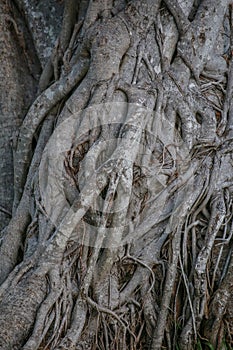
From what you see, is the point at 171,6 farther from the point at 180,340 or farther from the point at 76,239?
the point at 180,340

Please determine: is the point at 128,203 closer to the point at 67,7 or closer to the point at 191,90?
the point at 191,90

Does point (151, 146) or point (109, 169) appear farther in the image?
point (151, 146)

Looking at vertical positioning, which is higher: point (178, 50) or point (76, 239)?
point (178, 50)

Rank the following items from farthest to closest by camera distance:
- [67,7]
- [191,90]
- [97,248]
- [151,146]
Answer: [67,7]
[191,90]
[151,146]
[97,248]

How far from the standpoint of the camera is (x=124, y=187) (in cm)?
407

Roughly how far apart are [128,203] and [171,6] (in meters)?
1.55

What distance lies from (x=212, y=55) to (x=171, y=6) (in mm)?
510

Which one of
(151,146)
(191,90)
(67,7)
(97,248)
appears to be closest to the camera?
(97,248)

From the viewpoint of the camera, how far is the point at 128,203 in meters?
4.14

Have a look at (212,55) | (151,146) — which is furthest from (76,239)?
(212,55)

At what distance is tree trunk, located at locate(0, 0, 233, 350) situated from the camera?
13.0ft

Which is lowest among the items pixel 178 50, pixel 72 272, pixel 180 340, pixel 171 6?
pixel 180 340

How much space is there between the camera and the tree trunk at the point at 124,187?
396cm

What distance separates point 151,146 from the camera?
436 cm
